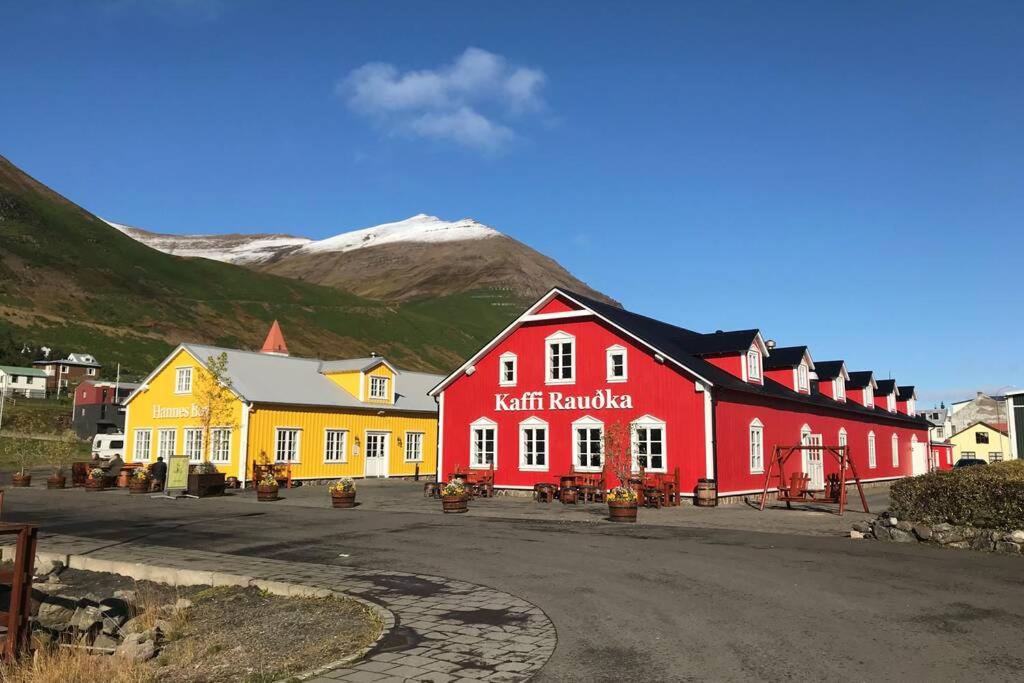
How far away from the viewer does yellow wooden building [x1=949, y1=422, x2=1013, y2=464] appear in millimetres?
82938

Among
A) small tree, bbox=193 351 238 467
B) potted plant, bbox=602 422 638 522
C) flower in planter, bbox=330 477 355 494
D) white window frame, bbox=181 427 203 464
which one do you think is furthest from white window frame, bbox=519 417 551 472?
white window frame, bbox=181 427 203 464

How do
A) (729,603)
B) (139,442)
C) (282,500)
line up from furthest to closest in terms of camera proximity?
(139,442) < (282,500) < (729,603)

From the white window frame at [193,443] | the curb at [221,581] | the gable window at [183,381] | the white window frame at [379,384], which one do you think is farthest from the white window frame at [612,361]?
the gable window at [183,381]

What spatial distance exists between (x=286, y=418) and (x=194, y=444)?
16.5 ft

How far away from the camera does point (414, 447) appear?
43.5 m

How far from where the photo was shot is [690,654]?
7.23m

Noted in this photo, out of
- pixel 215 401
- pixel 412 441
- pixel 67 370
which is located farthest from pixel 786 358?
pixel 67 370

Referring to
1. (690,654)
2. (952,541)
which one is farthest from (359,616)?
(952,541)

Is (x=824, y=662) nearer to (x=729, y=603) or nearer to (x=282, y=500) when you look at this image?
(x=729, y=603)

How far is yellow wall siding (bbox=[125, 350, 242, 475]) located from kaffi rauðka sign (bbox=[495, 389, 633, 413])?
13.2 meters

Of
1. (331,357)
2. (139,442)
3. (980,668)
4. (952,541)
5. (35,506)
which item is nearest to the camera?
(980,668)

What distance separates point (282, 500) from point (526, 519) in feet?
37.1

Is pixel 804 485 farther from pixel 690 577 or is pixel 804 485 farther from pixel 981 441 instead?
pixel 981 441

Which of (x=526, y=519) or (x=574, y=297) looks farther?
(x=574, y=297)
